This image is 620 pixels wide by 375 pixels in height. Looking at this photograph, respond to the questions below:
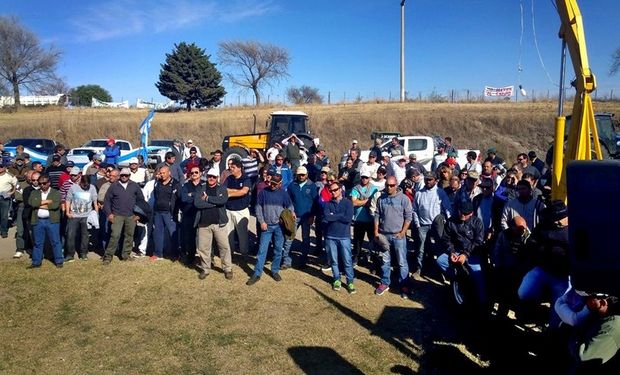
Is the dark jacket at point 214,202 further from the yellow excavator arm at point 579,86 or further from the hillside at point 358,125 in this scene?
the hillside at point 358,125

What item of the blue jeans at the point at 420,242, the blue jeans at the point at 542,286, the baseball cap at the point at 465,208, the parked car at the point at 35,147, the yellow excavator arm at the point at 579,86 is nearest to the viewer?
the blue jeans at the point at 542,286

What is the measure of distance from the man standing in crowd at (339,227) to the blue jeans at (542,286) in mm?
2580

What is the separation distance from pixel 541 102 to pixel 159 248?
3485cm

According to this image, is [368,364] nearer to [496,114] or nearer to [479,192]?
[479,192]

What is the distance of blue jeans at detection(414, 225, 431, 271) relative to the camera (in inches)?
291

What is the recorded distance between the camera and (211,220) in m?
7.36

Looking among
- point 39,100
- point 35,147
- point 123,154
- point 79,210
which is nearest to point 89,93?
point 39,100

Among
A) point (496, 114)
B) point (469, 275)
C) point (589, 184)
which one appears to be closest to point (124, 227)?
point (469, 275)

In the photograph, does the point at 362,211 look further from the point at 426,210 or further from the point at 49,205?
the point at 49,205

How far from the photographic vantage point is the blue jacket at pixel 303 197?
26.1 feet

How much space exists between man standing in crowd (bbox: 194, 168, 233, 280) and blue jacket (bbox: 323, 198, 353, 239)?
6.03 feet

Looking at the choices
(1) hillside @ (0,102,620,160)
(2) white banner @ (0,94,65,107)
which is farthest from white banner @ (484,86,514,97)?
(2) white banner @ (0,94,65,107)

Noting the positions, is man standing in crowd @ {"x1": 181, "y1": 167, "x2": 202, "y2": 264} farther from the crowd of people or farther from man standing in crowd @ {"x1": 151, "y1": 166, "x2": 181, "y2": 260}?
man standing in crowd @ {"x1": 151, "y1": 166, "x2": 181, "y2": 260}

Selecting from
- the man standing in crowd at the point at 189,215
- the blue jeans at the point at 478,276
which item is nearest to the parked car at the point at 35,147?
the man standing in crowd at the point at 189,215
